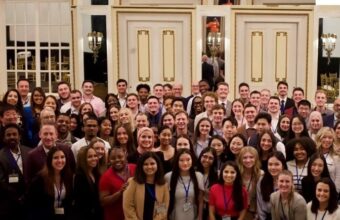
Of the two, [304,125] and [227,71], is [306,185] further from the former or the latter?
[227,71]

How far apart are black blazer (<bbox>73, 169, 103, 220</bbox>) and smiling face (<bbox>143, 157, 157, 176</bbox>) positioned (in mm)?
544

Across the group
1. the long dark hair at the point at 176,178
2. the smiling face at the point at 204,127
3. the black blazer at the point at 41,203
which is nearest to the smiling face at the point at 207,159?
the long dark hair at the point at 176,178

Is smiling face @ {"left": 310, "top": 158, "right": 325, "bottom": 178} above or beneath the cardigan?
above

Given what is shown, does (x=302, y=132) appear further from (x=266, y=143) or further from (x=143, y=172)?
(x=143, y=172)

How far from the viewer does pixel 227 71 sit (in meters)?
13.0

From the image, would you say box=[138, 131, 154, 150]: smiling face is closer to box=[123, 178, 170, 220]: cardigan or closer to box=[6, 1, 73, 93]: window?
box=[123, 178, 170, 220]: cardigan

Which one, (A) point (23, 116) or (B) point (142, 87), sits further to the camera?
(B) point (142, 87)

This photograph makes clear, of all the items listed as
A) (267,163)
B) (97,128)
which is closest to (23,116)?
(97,128)

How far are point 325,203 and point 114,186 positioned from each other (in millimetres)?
2076

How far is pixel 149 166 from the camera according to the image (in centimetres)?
628

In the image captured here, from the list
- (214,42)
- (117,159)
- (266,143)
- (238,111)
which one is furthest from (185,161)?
(214,42)

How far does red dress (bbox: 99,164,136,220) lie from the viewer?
6.39 metres

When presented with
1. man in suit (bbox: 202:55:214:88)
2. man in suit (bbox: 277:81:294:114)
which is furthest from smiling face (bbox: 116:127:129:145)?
man in suit (bbox: 202:55:214:88)

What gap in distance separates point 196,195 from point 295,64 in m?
7.17
